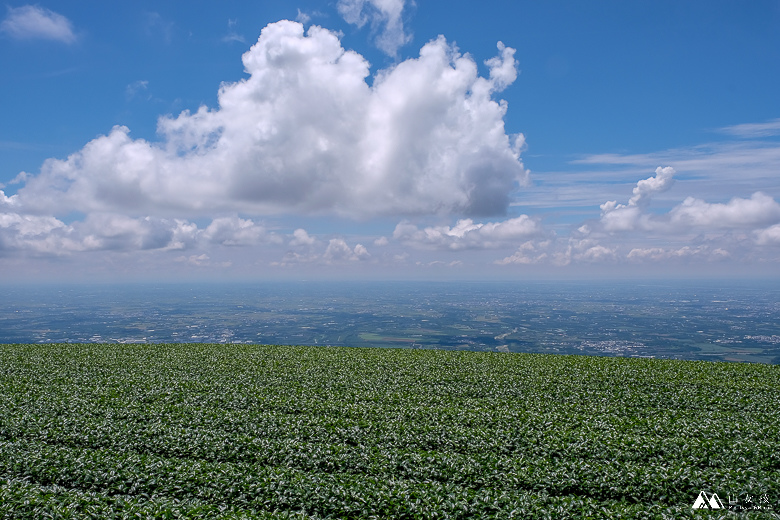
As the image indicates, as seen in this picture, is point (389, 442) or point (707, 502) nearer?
point (707, 502)

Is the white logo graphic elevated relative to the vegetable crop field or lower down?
lower down

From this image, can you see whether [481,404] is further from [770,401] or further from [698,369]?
[698,369]

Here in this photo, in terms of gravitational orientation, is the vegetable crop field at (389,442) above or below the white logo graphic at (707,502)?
above

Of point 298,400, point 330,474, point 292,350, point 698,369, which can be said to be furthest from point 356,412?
point 698,369

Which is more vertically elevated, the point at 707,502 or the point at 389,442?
the point at 389,442
